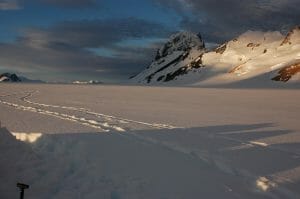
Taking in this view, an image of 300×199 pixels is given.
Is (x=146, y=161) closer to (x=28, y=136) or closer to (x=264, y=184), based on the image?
(x=264, y=184)

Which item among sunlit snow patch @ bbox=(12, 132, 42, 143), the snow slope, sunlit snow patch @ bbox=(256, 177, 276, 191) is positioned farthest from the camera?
sunlit snow patch @ bbox=(12, 132, 42, 143)

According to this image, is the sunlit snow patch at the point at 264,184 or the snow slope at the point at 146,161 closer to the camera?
the snow slope at the point at 146,161

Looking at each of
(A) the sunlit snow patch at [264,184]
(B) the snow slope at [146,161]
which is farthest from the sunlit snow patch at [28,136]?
(A) the sunlit snow patch at [264,184]

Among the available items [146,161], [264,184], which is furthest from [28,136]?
[264,184]

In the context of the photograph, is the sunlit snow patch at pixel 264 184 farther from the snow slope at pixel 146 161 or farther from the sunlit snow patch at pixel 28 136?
the sunlit snow patch at pixel 28 136

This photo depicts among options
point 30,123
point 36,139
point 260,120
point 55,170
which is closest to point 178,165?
point 55,170

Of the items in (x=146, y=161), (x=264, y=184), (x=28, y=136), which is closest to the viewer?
(x=264, y=184)

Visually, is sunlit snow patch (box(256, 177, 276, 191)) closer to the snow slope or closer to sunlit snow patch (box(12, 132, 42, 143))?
the snow slope

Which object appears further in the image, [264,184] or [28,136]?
[28,136]

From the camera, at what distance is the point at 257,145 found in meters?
14.0

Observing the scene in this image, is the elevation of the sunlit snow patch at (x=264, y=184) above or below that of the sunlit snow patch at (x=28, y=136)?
below

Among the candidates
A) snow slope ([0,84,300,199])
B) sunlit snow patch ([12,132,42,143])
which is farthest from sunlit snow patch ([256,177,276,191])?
sunlit snow patch ([12,132,42,143])

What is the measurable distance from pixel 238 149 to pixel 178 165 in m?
2.99

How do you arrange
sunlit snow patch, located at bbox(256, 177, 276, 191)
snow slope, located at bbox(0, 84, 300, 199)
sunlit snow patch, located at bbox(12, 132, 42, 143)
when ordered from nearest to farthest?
snow slope, located at bbox(0, 84, 300, 199), sunlit snow patch, located at bbox(256, 177, 276, 191), sunlit snow patch, located at bbox(12, 132, 42, 143)
